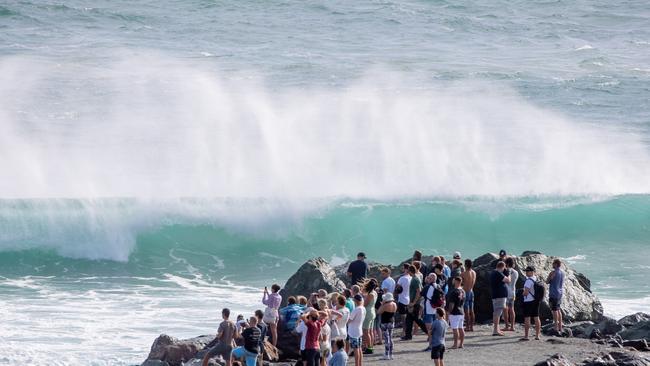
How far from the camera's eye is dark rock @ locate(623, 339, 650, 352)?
18203 mm

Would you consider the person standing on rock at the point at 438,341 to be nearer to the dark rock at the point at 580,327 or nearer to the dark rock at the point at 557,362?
the dark rock at the point at 557,362

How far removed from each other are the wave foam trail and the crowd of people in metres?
15.8

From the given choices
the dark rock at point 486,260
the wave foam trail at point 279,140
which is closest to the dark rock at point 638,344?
the dark rock at point 486,260

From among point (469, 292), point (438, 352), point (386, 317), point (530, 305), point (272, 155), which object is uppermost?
point (272, 155)

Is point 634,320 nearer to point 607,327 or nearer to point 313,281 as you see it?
point 607,327

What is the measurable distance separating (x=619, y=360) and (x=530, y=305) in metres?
2.56

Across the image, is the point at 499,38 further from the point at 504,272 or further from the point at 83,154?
the point at 504,272

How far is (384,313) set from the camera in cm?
1781

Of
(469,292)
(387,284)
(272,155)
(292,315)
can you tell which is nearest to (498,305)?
(469,292)

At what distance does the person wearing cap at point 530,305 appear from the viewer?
18906mm

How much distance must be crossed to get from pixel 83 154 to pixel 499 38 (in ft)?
91.4

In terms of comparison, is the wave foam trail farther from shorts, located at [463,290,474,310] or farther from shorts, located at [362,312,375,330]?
shorts, located at [362,312,375,330]

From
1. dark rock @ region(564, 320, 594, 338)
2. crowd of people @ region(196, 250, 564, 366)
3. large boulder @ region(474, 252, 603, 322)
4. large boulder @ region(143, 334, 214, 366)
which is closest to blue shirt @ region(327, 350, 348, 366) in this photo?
crowd of people @ region(196, 250, 564, 366)

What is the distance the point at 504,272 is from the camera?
63.8 feet
